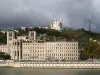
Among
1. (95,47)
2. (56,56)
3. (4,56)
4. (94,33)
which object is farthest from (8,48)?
(94,33)

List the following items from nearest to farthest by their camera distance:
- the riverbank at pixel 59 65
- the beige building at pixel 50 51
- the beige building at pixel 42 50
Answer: the riverbank at pixel 59 65
the beige building at pixel 50 51
the beige building at pixel 42 50

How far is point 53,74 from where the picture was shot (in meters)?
66.1

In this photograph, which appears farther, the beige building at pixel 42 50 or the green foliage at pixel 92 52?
the beige building at pixel 42 50

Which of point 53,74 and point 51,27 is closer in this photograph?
point 53,74

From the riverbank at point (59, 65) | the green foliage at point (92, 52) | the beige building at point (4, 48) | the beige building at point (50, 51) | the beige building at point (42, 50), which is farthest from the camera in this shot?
the beige building at point (4, 48)

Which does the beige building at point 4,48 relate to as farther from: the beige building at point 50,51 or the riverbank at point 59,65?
the riverbank at point 59,65

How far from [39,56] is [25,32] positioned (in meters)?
51.7

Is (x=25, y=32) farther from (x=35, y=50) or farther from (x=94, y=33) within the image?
(x=35, y=50)

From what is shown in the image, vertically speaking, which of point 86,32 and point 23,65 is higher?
point 86,32

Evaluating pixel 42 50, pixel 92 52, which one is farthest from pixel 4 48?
pixel 92 52

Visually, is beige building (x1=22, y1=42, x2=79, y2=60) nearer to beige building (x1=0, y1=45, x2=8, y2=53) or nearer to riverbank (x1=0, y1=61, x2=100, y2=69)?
beige building (x1=0, y1=45, x2=8, y2=53)

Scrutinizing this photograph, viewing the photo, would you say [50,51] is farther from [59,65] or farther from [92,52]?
[59,65]

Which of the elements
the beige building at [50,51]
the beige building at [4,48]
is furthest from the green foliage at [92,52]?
the beige building at [4,48]

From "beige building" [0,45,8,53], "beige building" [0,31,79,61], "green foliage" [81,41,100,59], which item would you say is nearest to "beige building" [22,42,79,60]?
"beige building" [0,31,79,61]
